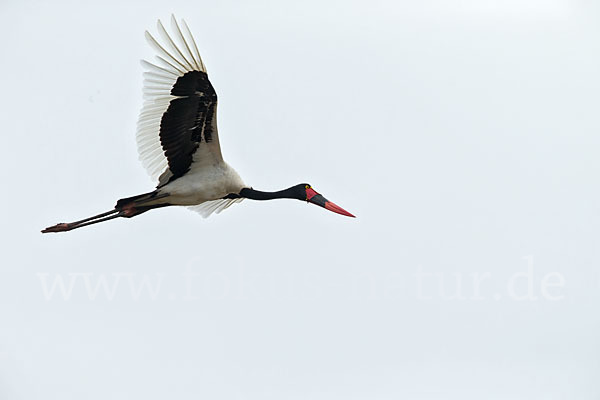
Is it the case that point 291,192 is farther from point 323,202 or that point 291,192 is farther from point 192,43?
point 192,43

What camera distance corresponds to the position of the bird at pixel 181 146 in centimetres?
1973

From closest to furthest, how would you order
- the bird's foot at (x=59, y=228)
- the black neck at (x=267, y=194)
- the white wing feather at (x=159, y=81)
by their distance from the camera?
the white wing feather at (x=159, y=81), the black neck at (x=267, y=194), the bird's foot at (x=59, y=228)

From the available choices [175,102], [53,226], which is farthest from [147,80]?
[53,226]

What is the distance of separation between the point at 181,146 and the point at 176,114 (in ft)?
2.35

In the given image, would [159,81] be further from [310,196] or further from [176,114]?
[310,196]

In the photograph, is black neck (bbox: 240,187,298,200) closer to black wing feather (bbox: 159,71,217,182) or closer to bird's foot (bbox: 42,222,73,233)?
black wing feather (bbox: 159,71,217,182)

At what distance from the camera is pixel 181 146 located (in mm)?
20844

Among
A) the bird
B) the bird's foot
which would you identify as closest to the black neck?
the bird

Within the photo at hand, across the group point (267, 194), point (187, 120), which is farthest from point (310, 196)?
point (187, 120)

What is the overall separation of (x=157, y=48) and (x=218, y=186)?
2749 mm

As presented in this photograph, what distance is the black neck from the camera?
21562 mm

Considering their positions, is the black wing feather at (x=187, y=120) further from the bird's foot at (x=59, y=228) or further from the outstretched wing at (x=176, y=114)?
the bird's foot at (x=59, y=228)

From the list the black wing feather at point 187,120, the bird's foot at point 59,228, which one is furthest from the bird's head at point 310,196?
the bird's foot at point 59,228

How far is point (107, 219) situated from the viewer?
2156 cm
